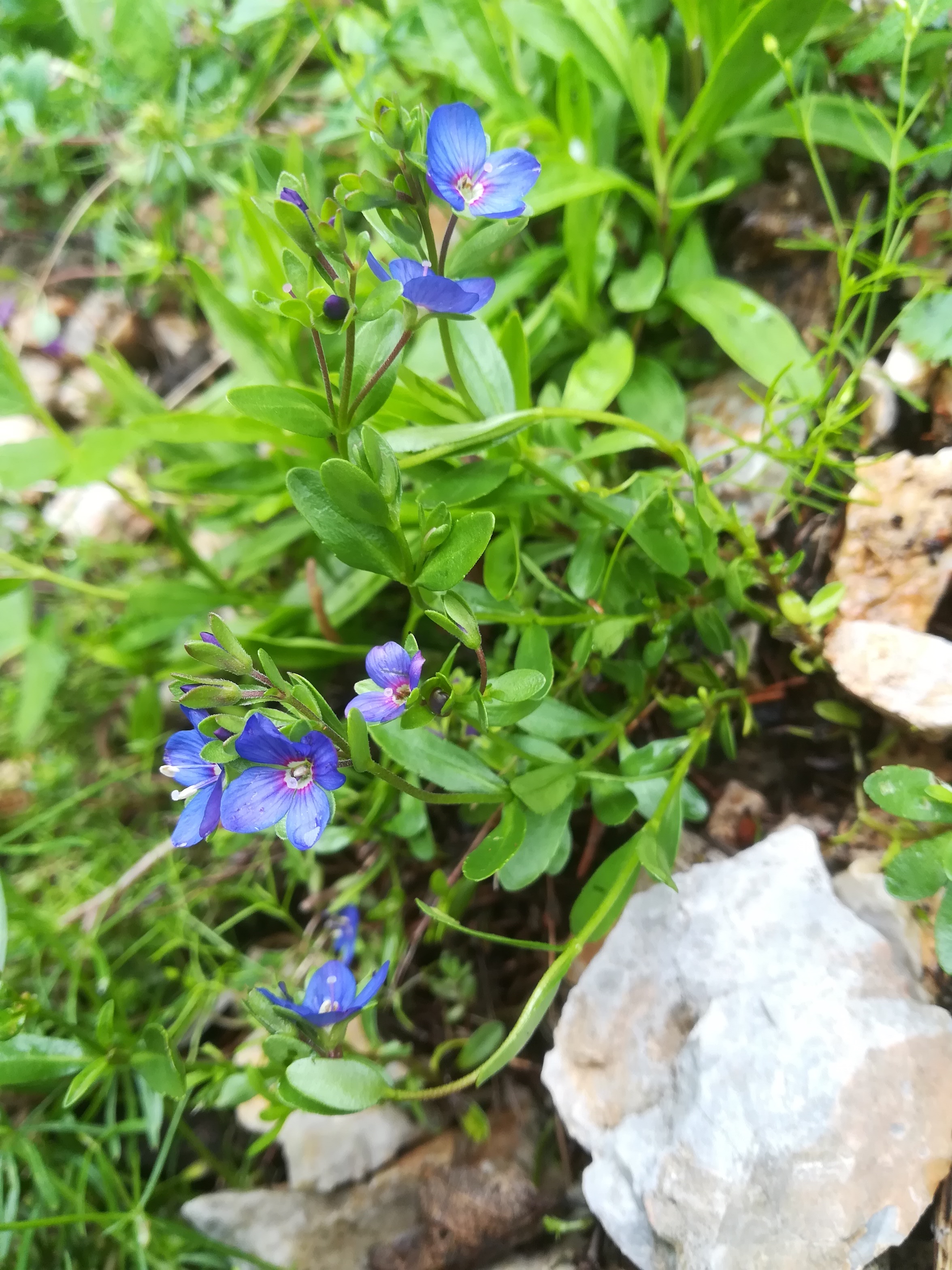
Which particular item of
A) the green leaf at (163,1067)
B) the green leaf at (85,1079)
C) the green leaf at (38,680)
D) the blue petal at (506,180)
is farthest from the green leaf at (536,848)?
the green leaf at (38,680)

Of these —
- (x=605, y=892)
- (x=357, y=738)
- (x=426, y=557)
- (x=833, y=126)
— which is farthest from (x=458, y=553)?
(x=833, y=126)

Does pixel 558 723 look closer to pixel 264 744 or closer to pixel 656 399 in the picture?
pixel 264 744

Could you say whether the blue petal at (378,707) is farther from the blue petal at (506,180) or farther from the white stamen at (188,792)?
the blue petal at (506,180)

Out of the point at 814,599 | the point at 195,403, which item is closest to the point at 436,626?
the point at 814,599

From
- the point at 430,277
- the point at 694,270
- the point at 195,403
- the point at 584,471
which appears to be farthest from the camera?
the point at 195,403

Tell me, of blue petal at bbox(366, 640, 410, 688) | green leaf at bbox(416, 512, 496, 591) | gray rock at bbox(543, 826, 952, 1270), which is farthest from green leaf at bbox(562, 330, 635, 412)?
gray rock at bbox(543, 826, 952, 1270)

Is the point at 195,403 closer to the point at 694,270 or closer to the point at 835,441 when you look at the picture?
the point at 694,270
